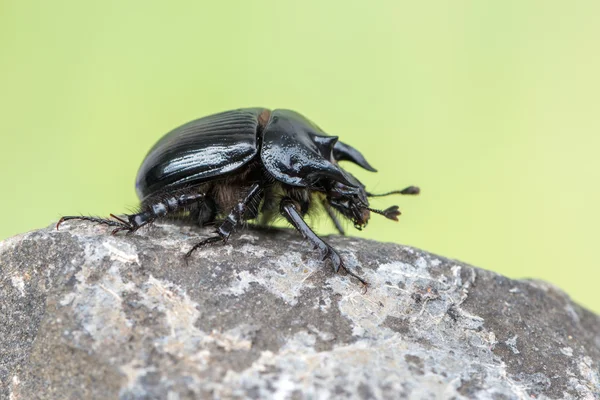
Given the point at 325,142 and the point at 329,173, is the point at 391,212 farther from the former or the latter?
the point at 325,142

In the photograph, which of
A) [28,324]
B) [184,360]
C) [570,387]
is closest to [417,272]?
[570,387]

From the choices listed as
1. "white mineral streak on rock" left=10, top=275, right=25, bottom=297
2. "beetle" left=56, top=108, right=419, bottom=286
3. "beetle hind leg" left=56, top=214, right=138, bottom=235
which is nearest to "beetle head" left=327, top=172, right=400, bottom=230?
"beetle" left=56, top=108, right=419, bottom=286

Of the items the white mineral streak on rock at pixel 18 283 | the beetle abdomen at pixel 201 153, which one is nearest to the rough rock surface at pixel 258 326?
the white mineral streak on rock at pixel 18 283

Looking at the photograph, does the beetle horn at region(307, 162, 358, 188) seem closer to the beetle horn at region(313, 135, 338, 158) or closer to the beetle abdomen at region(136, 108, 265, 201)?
the beetle horn at region(313, 135, 338, 158)

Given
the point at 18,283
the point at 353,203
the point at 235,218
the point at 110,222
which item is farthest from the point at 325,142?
the point at 18,283

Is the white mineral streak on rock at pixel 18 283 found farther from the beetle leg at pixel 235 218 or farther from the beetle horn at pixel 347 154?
the beetle horn at pixel 347 154

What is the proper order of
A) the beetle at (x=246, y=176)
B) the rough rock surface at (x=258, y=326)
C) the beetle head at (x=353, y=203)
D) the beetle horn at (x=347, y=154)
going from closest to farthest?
the rough rock surface at (x=258, y=326) → the beetle at (x=246, y=176) → the beetle head at (x=353, y=203) → the beetle horn at (x=347, y=154)
